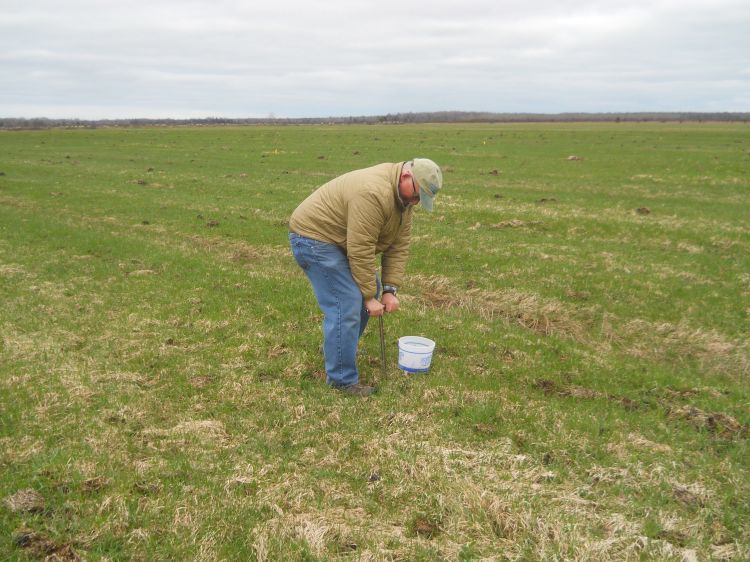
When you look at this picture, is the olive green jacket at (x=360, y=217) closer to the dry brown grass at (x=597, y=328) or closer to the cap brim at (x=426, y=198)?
the cap brim at (x=426, y=198)

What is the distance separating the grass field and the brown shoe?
0.52ft

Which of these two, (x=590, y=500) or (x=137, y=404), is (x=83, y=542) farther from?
(x=590, y=500)

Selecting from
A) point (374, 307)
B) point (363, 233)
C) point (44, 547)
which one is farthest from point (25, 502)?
point (363, 233)

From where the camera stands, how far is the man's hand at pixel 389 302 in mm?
6930

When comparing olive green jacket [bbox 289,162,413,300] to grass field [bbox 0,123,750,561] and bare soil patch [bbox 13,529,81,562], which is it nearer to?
grass field [bbox 0,123,750,561]

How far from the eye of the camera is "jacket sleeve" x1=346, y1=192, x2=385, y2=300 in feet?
20.3

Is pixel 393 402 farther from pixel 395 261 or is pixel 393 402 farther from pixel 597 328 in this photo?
pixel 597 328

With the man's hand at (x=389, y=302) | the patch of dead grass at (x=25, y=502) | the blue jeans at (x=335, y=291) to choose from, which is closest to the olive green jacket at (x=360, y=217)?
the blue jeans at (x=335, y=291)

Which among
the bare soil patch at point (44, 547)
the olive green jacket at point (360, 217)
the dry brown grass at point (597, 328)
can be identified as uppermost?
the olive green jacket at point (360, 217)

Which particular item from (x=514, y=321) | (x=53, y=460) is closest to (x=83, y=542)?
(x=53, y=460)

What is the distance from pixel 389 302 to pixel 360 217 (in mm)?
1301

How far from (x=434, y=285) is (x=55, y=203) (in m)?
17.1

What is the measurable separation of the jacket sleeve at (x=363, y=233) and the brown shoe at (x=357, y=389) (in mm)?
1482

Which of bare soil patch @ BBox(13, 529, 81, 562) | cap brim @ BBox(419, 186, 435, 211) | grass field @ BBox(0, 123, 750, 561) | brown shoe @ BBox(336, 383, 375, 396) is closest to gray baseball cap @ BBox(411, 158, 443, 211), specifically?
cap brim @ BBox(419, 186, 435, 211)
